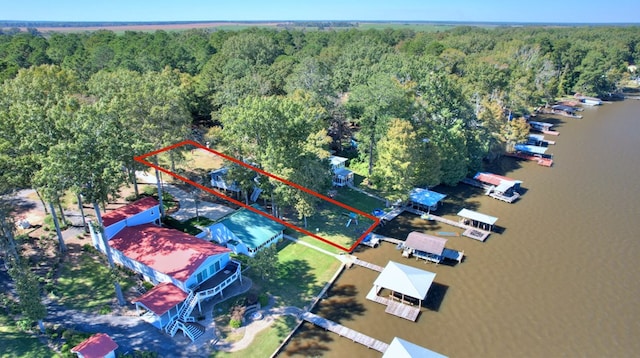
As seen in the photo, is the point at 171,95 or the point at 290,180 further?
the point at 171,95

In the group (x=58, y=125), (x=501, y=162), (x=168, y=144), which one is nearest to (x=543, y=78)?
(x=501, y=162)

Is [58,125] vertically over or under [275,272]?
over

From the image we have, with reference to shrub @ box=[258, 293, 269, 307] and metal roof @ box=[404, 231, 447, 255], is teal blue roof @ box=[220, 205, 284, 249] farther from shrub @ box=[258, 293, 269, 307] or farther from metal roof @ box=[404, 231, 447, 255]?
metal roof @ box=[404, 231, 447, 255]

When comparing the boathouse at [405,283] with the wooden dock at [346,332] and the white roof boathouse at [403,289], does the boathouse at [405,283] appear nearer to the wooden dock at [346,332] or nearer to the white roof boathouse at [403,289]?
the white roof boathouse at [403,289]

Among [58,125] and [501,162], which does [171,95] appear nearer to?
[58,125]

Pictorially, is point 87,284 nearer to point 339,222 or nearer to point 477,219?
point 339,222

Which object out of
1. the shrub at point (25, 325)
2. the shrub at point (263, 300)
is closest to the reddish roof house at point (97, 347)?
the shrub at point (25, 325)

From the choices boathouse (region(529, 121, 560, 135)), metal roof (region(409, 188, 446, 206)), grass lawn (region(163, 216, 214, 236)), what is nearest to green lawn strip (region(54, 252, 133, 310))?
grass lawn (region(163, 216, 214, 236))
